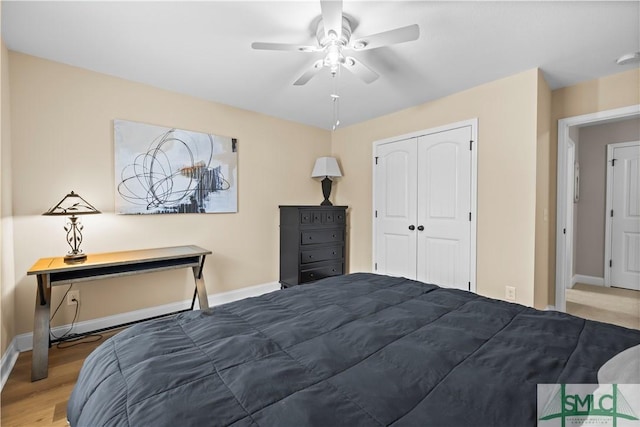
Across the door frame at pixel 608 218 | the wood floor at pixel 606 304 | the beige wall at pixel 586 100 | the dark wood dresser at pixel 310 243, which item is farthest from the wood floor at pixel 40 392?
the door frame at pixel 608 218

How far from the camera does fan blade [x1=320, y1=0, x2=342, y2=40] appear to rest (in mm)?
1479

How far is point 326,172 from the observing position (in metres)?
4.08

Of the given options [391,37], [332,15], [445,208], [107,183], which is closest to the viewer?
[332,15]

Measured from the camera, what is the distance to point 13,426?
1549 mm

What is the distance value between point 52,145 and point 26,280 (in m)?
1.14

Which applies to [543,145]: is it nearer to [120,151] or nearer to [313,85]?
[313,85]

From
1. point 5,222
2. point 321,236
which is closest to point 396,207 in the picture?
point 321,236

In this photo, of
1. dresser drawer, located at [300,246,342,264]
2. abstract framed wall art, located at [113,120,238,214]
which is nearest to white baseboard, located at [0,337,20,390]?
abstract framed wall art, located at [113,120,238,214]

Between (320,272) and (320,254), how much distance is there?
0.24 m

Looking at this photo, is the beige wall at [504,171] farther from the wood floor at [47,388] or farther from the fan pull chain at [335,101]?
the wood floor at [47,388]

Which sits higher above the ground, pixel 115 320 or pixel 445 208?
pixel 445 208

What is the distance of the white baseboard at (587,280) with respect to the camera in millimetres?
4184

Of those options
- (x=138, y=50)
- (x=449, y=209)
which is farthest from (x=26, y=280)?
(x=449, y=209)

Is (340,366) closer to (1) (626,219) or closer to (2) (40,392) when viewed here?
(2) (40,392)
